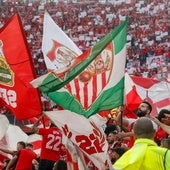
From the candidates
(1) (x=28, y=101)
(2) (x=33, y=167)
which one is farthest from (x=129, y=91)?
(2) (x=33, y=167)

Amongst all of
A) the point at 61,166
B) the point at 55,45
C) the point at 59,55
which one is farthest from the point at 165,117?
the point at 55,45

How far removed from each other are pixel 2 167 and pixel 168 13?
87.9ft

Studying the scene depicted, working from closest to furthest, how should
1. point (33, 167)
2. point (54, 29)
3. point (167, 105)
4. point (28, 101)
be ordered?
point (33, 167), point (28, 101), point (54, 29), point (167, 105)

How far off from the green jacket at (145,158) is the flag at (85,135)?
94cm

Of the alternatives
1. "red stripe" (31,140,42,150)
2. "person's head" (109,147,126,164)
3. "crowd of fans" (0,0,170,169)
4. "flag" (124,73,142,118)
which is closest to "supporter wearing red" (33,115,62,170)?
"person's head" (109,147,126,164)

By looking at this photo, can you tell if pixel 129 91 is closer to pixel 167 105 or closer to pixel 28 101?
pixel 167 105

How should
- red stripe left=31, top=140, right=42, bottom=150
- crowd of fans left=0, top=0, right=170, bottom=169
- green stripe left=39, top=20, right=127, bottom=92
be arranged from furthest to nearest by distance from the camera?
crowd of fans left=0, top=0, right=170, bottom=169
red stripe left=31, top=140, right=42, bottom=150
green stripe left=39, top=20, right=127, bottom=92

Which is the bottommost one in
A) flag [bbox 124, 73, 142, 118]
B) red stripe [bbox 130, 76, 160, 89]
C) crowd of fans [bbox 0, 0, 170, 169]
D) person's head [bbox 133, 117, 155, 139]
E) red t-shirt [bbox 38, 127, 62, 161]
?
crowd of fans [bbox 0, 0, 170, 169]

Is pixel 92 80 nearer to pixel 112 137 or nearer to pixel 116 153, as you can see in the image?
pixel 112 137

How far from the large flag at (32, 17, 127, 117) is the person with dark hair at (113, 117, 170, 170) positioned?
6.65 ft

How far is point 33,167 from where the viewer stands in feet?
26.4

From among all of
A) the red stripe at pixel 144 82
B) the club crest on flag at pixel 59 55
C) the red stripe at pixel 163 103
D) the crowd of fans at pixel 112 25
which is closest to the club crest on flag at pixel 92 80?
the club crest on flag at pixel 59 55

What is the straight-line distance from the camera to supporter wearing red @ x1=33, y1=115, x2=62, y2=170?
25.1ft

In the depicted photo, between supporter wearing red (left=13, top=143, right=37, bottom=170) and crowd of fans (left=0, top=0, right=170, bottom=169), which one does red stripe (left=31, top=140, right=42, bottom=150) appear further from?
crowd of fans (left=0, top=0, right=170, bottom=169)
